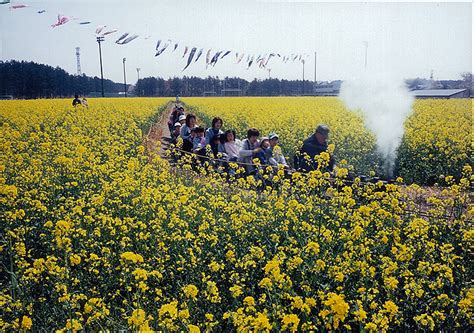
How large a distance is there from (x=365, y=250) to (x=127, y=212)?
2549 millimetres

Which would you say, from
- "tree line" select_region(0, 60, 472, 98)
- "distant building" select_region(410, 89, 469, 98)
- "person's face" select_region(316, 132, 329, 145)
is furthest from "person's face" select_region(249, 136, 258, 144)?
"tree line" select_region(0, 60, 472, 98)

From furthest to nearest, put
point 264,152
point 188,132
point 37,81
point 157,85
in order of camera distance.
A: 1. point 157,85
2. point 37,81
3. point 188,132
4. point 264,152

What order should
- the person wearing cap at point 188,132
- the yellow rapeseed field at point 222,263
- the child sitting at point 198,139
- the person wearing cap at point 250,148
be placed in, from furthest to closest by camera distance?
1. the person wearing cap at point 188,132
2. the child sitting at point 198,139
3. the person wearing cap at point 250,148
4. the yellow rapeseed field at point 222,263

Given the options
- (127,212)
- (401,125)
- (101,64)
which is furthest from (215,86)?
(127,212)

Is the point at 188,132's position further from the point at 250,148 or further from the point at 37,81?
the point at 37,81

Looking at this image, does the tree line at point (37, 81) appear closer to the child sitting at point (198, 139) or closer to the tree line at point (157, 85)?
the tree line at point (157, 85)

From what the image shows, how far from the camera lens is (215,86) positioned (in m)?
92.9

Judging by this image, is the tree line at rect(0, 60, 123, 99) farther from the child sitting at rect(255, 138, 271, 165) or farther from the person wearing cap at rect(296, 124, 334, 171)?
the person wearing cap at rect(296, 124, 334, 171)

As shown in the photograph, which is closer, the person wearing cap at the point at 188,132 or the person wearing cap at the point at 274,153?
the person wearing cap at the point at 274,153

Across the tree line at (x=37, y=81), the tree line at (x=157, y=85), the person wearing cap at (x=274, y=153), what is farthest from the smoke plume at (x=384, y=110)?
the tree line at (x=157, y=85)

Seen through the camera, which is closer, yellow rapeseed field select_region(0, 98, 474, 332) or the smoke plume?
yellow rapeseed field select_region(0, 98, 474, 332)

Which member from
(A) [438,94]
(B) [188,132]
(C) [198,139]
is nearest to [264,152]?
(C) [198,139]

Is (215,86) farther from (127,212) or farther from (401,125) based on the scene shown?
(127,212)

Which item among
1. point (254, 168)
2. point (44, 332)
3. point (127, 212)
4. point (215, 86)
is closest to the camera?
point (44, 332)
